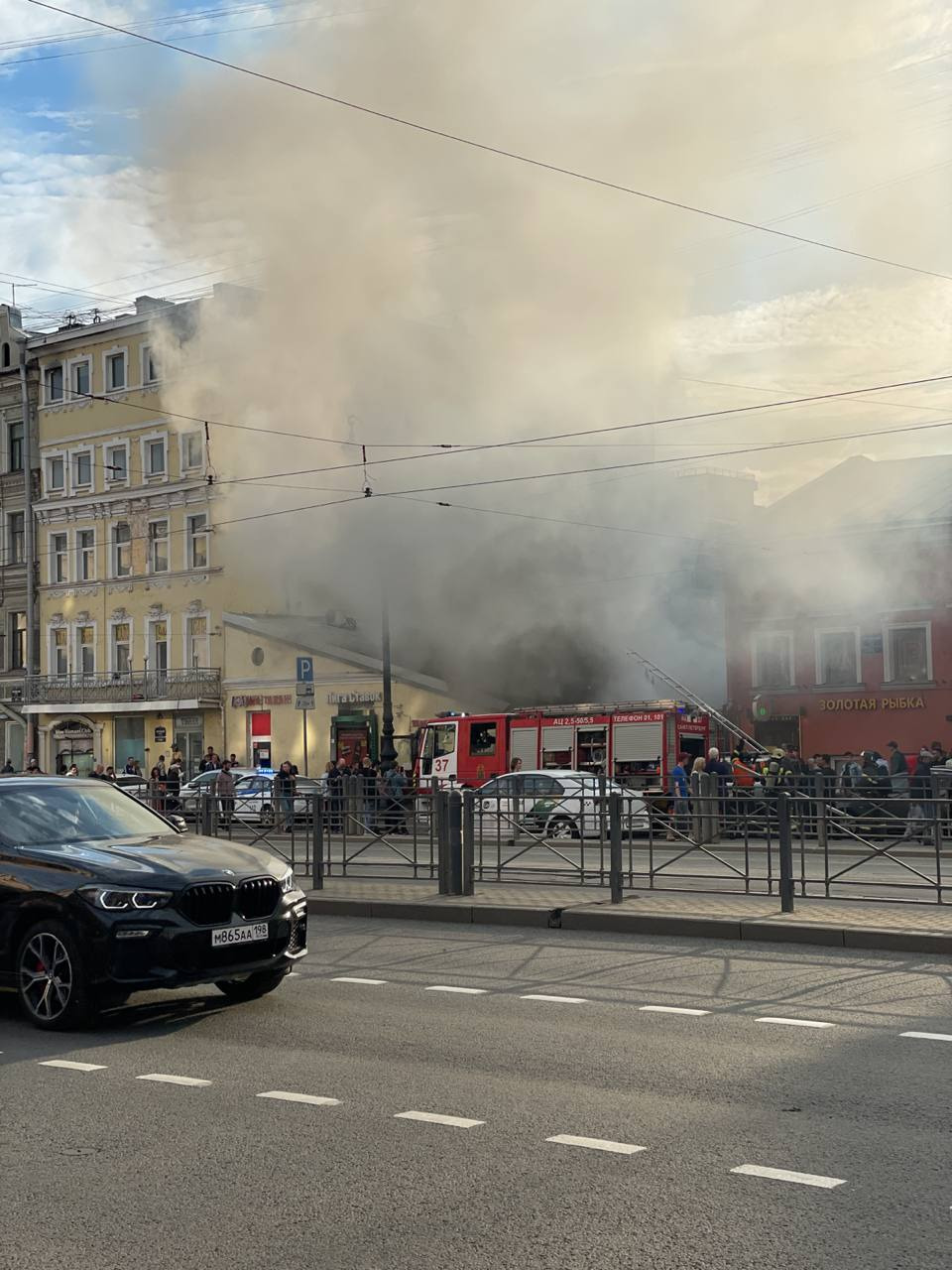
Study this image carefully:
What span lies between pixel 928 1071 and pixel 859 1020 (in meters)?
1.43

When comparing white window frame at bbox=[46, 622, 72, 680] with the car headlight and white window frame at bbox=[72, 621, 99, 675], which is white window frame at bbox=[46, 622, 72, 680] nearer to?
white window frame at bbox=[72, 621, 99, 675]

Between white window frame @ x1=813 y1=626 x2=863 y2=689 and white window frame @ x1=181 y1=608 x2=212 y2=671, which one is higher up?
white window frame @ x1=181 y1=608 x2=212 y2=671

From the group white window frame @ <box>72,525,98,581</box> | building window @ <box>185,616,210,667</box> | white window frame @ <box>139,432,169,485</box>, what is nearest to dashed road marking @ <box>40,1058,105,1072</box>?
building window @ <box>185,616,210,667</box>

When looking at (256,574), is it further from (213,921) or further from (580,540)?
(213,921)

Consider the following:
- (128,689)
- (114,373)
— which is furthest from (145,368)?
(128,689)

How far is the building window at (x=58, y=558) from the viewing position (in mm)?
54594

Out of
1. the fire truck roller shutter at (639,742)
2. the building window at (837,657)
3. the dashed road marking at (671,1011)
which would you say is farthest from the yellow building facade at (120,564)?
the dashed road marking at (671,1011)

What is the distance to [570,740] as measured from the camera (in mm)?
30203

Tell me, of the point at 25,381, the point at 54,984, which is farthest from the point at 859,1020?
the point at 25,381

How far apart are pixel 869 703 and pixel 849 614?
→ 8.02 ft

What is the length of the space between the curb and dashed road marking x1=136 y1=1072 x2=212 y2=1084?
616cm

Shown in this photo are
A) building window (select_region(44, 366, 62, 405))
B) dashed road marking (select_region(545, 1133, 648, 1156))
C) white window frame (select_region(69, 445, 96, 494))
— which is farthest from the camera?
building window (select_region(44, 366, 62, 405))

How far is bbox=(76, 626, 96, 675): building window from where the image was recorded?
53.2 m

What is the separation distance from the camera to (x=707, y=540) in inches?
1662
